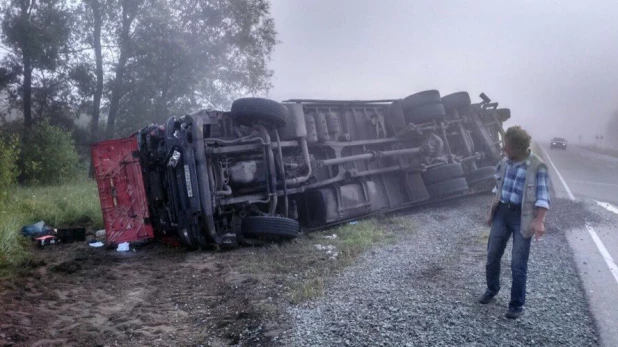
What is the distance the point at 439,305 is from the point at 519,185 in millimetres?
1252

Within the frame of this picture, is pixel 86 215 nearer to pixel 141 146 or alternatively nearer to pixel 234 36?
pixel 141 146

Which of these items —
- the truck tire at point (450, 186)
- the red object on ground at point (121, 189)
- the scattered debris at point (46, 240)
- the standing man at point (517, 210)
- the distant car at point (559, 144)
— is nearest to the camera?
the standing man at point (517, 210)

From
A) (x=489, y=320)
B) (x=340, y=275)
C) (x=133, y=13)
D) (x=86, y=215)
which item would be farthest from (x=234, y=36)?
(x=489, y=320)

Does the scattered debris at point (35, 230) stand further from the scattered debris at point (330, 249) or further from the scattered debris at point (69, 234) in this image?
the scattered debris at point (330, 249)

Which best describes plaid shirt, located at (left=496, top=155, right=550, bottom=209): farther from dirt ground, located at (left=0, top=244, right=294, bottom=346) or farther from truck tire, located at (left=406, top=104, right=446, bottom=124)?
truck tire, located at (left=406, top=104, right=446, bottom=124)

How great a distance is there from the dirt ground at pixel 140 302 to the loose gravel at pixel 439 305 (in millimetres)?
528

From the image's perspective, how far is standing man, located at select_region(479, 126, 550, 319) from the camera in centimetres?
405

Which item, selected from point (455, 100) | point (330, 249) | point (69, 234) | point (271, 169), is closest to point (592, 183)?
point (455, 100)

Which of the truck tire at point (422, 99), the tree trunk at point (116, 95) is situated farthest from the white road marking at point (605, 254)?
the tree trunk at point (116, 95)

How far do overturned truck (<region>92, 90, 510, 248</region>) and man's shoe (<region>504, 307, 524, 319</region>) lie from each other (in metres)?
3.63

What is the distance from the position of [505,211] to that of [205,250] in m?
4.34

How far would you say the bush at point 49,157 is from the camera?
17.6 m

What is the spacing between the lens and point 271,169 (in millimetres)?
7430

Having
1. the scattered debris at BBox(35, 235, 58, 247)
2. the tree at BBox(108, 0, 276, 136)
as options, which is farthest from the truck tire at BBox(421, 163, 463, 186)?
the tree at BBox(108, 0, 276, 136)
